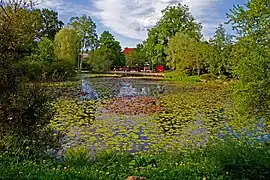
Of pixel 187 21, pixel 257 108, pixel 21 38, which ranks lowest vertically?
pixel 257 108

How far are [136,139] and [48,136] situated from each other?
3798mm

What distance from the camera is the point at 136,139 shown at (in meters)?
10.1

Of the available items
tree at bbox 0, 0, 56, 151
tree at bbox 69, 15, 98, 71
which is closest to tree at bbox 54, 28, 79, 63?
tree at bbox 69, 15, 98, 71

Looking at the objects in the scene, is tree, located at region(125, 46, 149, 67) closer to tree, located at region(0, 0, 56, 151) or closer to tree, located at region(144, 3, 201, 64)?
tree, located at region(144, 3, 201, 64)

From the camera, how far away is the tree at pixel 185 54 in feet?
138

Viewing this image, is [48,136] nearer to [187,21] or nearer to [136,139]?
[136,139]

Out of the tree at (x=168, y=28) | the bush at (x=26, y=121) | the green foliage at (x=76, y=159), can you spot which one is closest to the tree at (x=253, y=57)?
the green foliage at (x=76, y=159)

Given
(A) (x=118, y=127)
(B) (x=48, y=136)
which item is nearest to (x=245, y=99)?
(A) (x=118, y=127)

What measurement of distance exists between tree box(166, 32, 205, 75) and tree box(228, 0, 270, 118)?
103 ft

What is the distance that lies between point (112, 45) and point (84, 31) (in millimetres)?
9137

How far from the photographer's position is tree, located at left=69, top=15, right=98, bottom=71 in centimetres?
5540

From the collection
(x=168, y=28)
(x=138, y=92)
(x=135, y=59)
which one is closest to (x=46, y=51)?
(x=138, y=92)

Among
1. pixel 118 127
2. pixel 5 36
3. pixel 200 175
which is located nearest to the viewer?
pixel 200 175

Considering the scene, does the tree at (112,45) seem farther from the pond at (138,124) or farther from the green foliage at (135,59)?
the pond at (138,124)
